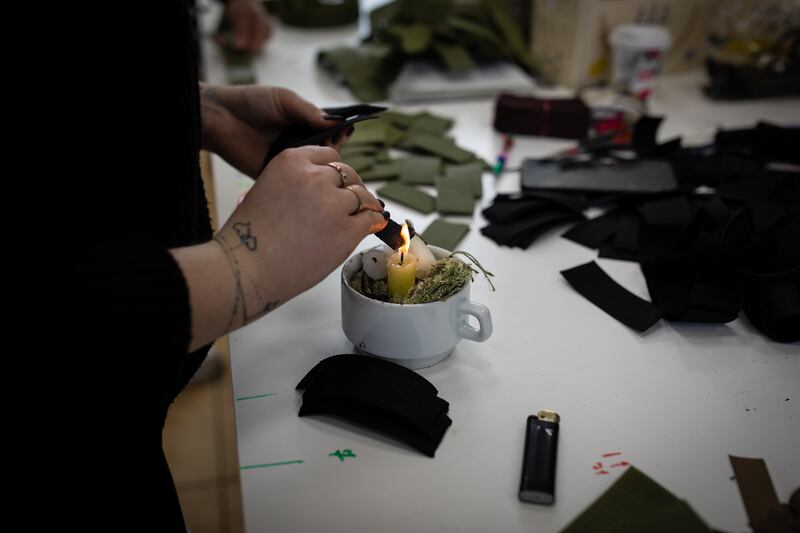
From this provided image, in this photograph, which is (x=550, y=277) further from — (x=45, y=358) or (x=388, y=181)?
(x=45, y=358)

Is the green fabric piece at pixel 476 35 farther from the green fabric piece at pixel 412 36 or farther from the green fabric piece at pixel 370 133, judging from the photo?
the green fabric piece at pixel 370 133

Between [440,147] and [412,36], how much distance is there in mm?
454

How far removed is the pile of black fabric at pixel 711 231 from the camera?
0.82 m

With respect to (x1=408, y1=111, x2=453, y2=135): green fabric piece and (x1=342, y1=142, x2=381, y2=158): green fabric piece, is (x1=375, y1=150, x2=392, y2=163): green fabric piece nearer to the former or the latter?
(x1=342, y1=142, x2=381, y2=158): green fabric piece

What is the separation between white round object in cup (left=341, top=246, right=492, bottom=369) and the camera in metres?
0.69

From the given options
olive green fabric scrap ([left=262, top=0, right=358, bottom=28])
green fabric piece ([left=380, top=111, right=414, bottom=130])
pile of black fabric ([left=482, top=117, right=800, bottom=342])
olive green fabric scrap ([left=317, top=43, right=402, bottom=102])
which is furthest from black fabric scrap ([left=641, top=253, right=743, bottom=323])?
olive green fabric scrap ([left=262, top=0, right=358, bottom=28])

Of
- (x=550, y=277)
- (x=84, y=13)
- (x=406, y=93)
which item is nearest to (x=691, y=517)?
(x=550, y=277)

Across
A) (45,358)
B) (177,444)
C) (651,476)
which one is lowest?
(177,444)

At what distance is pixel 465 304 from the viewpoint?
0.72 meters

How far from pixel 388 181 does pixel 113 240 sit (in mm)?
645

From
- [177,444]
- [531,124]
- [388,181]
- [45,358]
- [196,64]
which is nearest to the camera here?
[45,358]

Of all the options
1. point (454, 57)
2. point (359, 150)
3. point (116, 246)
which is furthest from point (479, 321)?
point (454, 57)

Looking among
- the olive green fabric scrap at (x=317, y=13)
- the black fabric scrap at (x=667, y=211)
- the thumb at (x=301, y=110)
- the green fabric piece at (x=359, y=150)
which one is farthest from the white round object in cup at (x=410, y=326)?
the olive green fabric scrap at (x=317, y=13)

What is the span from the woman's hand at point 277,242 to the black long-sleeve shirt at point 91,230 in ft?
0.12
